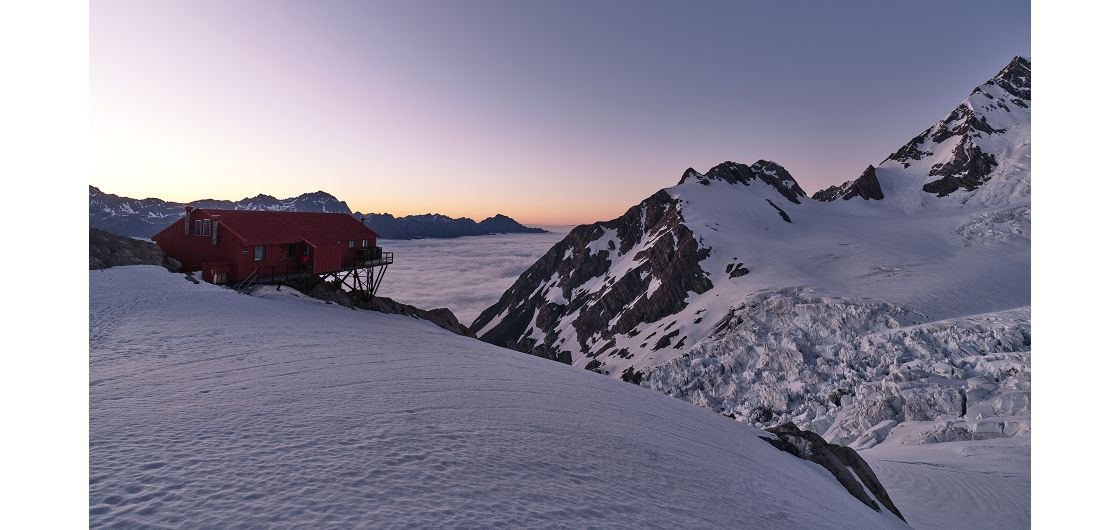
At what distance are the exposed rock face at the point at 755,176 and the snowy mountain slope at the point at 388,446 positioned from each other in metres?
113

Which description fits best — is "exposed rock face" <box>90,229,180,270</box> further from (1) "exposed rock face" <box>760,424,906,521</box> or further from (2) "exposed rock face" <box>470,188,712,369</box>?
(2) "exposed rock face" <box>470,188,712,369</box>

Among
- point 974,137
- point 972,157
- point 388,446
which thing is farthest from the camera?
point 974,137

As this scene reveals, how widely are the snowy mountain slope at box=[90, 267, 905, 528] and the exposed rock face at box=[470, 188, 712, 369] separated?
55.1 metres

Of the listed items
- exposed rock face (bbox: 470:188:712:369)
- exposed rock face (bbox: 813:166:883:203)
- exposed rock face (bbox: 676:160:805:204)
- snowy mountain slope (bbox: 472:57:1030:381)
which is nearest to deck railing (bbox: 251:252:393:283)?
snowy mountain slope (bbox: 472:57:1030:381)

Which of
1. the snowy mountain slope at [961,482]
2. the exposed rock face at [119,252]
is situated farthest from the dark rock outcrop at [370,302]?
the snowy mountain slope at [961,482]

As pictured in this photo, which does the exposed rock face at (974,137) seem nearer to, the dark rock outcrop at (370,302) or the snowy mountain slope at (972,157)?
the snowy mountain slope at (972,157)

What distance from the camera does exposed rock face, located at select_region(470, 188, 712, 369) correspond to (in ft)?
248

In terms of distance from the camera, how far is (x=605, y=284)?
101000 mm

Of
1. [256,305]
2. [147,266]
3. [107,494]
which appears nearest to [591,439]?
[107,494]

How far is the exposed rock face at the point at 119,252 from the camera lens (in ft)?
76.0

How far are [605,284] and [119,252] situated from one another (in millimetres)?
85312

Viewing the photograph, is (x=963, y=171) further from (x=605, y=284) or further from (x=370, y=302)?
(x=370, y=302)

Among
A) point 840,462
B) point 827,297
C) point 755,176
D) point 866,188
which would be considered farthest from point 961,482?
point 866,188
